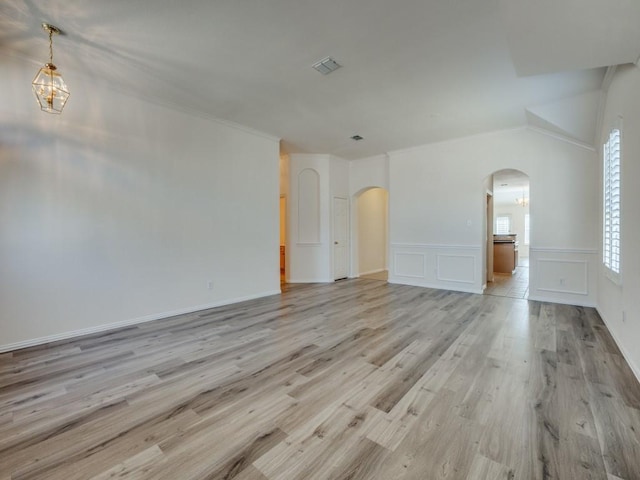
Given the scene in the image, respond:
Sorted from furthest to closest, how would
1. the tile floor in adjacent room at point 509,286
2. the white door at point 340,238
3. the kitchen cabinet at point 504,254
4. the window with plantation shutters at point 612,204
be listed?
the kitchen cabinet at point 504,254 → the white door at point 340,238 → the tile floor in adjacent room at point 509,286 → the window with plantation shutters at point 612,204

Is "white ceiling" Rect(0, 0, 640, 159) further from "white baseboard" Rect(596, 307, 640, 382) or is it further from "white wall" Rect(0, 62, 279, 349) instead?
"white baseboard" Rect(596, 307, 640, 382)

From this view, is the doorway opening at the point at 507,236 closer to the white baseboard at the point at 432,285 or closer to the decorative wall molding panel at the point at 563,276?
the white baseboard at the point at 432,285

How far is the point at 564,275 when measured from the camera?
15.1ft

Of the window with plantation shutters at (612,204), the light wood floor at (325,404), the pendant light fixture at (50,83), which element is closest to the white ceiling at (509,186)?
the window with plantation shutters at (612,204)

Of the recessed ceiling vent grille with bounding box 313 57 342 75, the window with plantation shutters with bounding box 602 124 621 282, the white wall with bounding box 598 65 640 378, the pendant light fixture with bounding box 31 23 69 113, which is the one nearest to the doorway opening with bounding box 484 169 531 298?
the window with plantation shutters with bounding box 602 124 621 282

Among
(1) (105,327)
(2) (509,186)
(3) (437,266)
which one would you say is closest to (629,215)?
(3) (437,266)

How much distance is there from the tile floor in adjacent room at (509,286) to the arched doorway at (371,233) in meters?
2.45

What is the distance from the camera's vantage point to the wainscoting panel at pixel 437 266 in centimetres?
552

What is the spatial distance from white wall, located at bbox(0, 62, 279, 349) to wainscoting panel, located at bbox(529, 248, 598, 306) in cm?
491

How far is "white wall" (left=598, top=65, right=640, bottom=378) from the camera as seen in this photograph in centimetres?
230

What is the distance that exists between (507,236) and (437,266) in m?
3.50

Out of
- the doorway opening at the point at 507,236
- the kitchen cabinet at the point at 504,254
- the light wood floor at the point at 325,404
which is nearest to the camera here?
the light wood floor at the point at 325,404

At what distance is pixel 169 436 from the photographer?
1.67m

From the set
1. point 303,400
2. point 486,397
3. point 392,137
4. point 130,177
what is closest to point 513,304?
point 486,397
